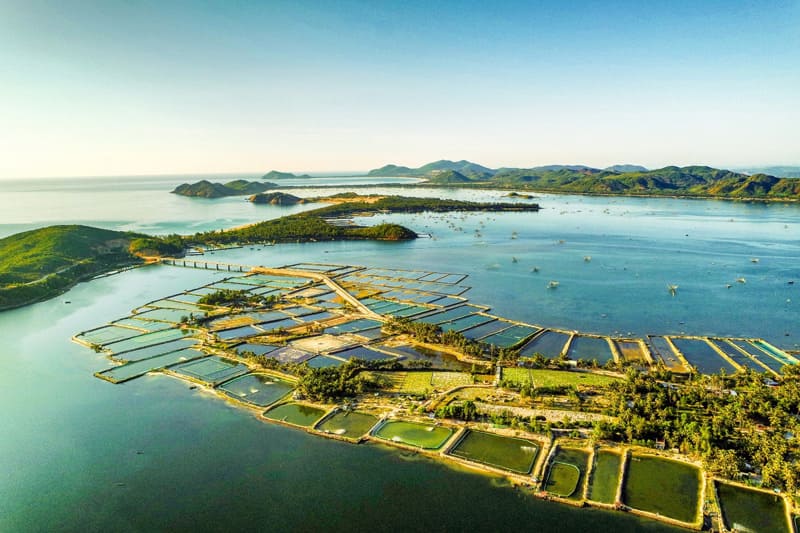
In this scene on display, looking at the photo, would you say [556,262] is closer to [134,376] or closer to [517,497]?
[517,497]

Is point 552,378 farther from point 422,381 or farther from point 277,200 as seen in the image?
point 277,200

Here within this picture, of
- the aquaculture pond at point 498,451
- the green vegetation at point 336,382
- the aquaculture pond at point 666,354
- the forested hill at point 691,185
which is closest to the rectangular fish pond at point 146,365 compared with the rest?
the green vegetation at point 336,382

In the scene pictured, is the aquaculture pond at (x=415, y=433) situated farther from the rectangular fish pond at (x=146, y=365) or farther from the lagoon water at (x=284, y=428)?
the rectangular fish pond at (x=146, y=365)

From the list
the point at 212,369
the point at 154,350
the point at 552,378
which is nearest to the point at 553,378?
the point at 552,378

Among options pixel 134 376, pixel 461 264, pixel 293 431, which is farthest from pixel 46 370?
pixel 461 264

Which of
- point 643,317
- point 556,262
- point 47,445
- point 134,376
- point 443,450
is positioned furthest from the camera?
point 556,262

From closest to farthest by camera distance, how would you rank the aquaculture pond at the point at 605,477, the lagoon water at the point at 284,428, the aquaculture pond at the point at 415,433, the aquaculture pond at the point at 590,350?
1. the lagoon water at the point at 284,428
2. the aquaculture pond at the point at 605,477
3. the aquaculture pond at the point at 415,433
4. the aquaculture pond at the point at 590,350

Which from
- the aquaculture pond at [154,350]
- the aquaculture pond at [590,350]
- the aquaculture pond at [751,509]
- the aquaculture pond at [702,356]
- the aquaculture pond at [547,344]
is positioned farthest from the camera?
the aquaculture pond at [154,350]
